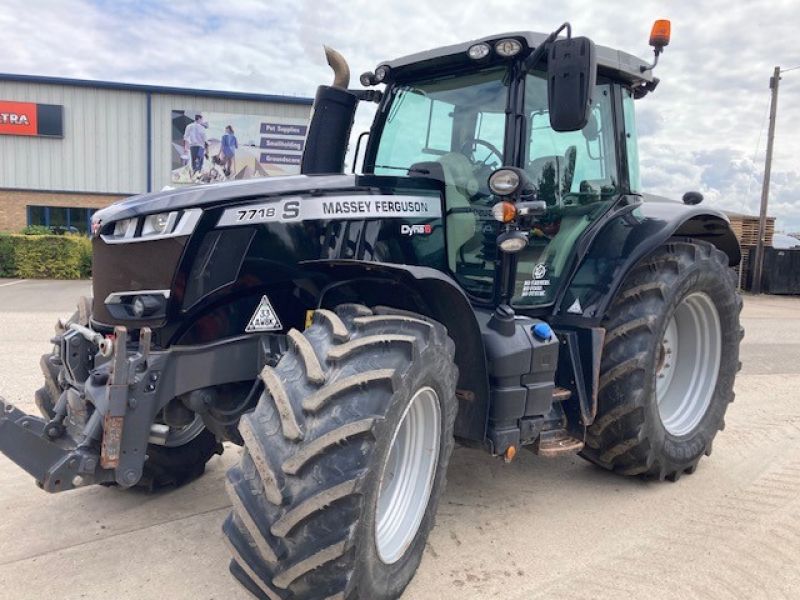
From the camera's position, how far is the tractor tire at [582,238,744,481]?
3.56 m

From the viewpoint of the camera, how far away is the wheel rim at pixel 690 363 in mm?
4227

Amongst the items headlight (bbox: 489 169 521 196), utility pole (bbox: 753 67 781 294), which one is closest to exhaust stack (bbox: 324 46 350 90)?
headlight (bbox: 489 169 521 196)

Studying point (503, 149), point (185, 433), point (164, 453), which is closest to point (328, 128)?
point (503, 149)

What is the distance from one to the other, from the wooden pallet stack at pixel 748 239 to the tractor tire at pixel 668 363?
54.1 ft

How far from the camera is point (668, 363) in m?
4.28

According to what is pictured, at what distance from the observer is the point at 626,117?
412 centimetres

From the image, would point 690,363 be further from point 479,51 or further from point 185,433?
point 185,433

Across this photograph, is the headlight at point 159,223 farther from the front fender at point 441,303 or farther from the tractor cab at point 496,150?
the tractor cab at point 496,150

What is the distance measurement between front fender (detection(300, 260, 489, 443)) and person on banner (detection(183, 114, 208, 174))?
809 inches

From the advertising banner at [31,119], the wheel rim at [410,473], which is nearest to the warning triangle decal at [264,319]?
the wheel rim at [410,473]

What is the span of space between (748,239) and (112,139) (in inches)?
789

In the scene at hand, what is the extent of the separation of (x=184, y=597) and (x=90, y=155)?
72.6ft

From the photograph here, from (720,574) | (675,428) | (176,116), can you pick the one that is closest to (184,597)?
(720,574)

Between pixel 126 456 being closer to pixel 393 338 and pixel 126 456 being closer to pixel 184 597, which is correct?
pixel 184 597
